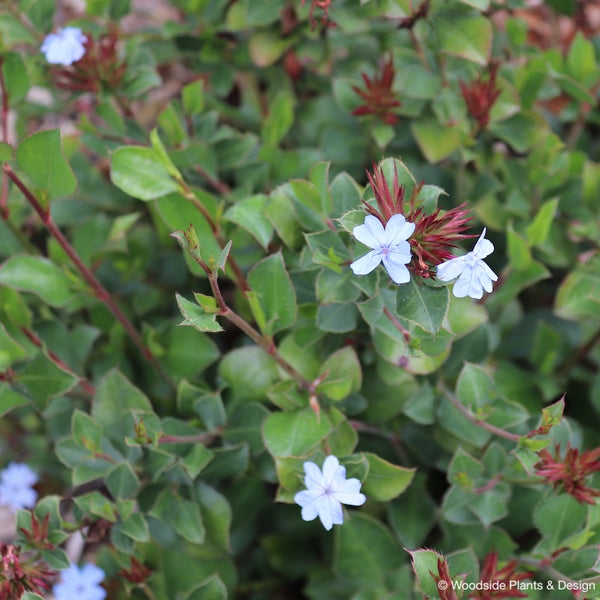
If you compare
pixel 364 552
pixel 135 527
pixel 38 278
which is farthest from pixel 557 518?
pixel 38 278

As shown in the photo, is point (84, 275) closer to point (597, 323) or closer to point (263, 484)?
point (263, 484)

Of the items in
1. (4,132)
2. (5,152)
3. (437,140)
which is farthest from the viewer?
(437,140)

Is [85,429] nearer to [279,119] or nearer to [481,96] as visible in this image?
[279,119]

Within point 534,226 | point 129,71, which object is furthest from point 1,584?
point 534,226

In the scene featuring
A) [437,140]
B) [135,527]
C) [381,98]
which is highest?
[381,98]

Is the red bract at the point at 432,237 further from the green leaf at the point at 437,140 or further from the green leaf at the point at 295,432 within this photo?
the green leaf at the point at 437,140

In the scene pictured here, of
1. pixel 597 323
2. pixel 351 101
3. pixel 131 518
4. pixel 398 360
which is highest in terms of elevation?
pixel 351 101

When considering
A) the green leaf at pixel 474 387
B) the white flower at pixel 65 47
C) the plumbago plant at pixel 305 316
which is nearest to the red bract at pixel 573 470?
the plumbago plant at pixel 305 316
